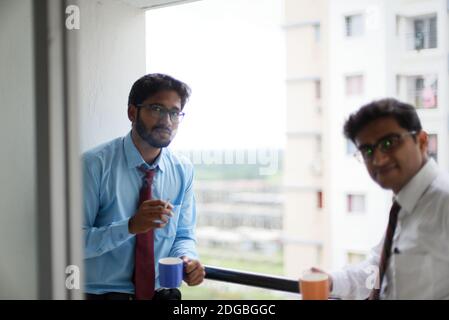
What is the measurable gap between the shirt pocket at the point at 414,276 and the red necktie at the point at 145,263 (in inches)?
31.4

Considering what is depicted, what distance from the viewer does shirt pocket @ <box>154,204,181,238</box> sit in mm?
1500

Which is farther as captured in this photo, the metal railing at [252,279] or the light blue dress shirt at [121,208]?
the light blue dress shirt at [121,208]

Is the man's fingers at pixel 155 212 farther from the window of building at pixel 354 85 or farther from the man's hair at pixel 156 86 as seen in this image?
the window of building at pixel 354 85

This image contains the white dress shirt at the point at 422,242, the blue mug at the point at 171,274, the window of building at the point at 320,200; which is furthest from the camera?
the blue mug at the point at 171,274

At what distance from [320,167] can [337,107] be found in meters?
0.19

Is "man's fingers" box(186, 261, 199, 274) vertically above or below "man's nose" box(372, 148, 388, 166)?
below

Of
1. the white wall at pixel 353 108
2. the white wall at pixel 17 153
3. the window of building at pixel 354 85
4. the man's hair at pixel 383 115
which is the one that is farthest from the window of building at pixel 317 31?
the white wall at pixel 17 153

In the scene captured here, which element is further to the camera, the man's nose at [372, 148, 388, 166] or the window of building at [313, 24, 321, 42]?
the window of building at [313, 24, 321, 42]

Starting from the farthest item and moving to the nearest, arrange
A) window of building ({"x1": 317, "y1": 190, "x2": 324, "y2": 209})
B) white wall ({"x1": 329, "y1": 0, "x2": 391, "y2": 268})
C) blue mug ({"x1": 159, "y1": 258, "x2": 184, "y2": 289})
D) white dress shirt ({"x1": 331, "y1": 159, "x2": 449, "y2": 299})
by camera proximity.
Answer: blue mug ({"x1": 159, "y1": 258, "x2": 184, "y2": 289})
window of building ({"x1": 317, "y1": 190, "x2": 324, "y2": 209})
white wall ({"x1": 329, "y1": 0, "x2": 391, "y2": 268})
white dress shirt ({"x1": 331, "y1": 159, "x2": 449, "y2": 299})

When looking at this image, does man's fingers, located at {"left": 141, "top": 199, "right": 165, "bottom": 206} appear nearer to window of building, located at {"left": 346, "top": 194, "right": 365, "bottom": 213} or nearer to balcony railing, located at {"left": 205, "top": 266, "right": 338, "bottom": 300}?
balcony railing, located at {"left": 205, "top": 266, "right": 338, "bottom": 300}

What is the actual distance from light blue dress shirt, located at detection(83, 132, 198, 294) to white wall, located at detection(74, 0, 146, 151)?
0.22ft

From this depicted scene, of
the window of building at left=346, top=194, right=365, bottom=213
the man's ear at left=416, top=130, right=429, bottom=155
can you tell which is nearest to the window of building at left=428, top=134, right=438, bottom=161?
the man's ear at left=416, top=130, right=429, bottom=155

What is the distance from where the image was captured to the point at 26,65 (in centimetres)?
151

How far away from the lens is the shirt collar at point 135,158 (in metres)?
1.52
